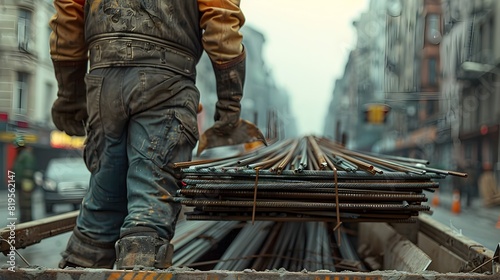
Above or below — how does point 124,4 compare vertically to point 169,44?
above

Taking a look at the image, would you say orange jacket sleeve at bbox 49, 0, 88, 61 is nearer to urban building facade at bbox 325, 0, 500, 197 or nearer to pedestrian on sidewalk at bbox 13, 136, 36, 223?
pedestrian on sidewalk at bbox 13, 136, 36, 223

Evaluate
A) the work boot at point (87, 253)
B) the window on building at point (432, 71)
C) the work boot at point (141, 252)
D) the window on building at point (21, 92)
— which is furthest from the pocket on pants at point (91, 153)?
the window on building at point (432, 71)

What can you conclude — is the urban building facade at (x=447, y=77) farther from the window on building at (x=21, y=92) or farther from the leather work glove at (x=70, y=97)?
the leather work glove at (x=70, y=97)

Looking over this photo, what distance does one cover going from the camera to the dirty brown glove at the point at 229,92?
253 centimetres

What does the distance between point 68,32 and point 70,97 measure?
381mm

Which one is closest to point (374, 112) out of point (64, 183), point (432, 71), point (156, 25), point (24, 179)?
point (432, 71)

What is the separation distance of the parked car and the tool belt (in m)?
8.43

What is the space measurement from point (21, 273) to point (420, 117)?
34.6 metres

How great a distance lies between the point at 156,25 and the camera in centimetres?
237

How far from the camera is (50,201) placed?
36.1 feet

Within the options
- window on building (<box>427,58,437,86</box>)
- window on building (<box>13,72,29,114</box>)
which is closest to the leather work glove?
window on building (<box>13,72,29,114</box>)

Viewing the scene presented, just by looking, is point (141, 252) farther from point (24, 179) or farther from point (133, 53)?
point (24, 179)

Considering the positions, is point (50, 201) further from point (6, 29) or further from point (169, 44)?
point (169, 44)

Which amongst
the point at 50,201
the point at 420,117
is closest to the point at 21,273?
the point at 50,201
